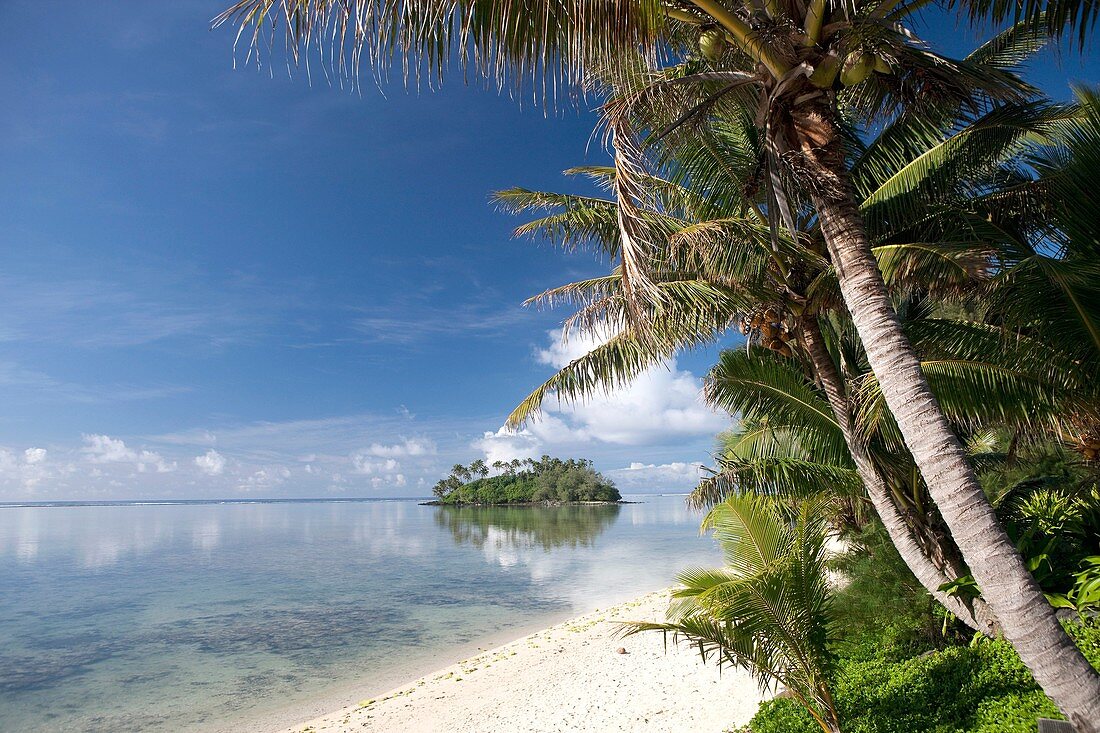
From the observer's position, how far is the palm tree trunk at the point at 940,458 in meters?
2.71

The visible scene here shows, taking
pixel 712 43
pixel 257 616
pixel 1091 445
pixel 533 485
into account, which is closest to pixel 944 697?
pixel 1091 445

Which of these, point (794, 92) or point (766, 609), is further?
point (766, 609)

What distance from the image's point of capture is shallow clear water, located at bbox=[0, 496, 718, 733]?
10906 mm

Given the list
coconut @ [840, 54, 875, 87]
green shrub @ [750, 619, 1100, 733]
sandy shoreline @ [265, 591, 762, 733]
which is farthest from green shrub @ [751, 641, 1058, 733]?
coconut @ [840, 54, 875, 87]

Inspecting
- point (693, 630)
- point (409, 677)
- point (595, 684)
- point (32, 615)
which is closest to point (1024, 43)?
point (693, 630)

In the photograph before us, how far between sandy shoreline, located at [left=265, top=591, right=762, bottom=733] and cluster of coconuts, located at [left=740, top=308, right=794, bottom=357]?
422cm

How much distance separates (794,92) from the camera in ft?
12.8

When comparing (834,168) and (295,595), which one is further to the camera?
(295,595)

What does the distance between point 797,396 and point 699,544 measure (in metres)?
29.8

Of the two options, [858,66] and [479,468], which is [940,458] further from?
[479,468]

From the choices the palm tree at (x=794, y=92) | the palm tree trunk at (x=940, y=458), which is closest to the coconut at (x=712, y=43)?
the palm tree at (x=794, y=92)

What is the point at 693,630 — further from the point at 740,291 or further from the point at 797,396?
the point at 740,291

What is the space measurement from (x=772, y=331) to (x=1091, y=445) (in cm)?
365

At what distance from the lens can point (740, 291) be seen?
6359 mm
